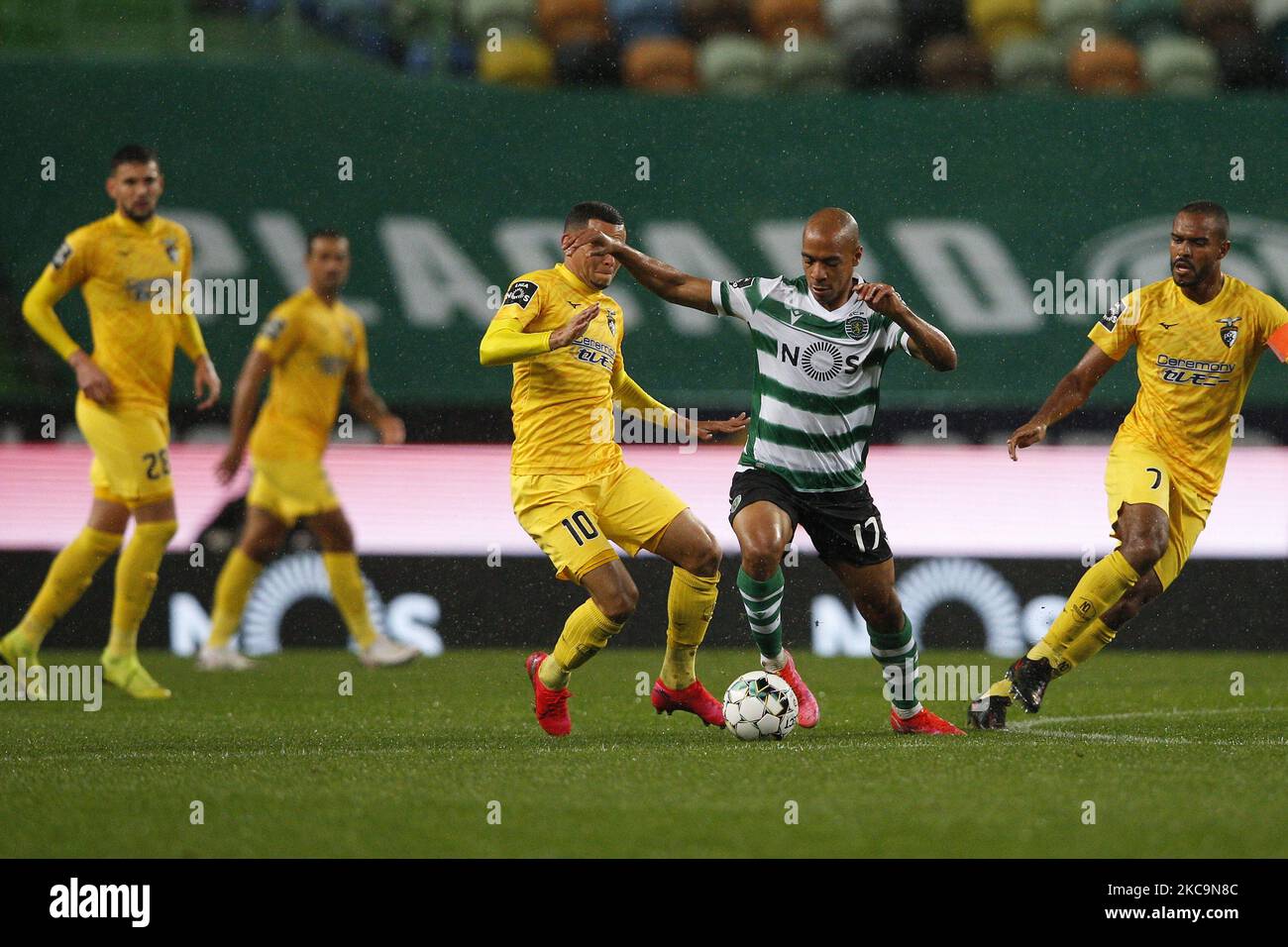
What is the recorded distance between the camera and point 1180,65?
12867 mm

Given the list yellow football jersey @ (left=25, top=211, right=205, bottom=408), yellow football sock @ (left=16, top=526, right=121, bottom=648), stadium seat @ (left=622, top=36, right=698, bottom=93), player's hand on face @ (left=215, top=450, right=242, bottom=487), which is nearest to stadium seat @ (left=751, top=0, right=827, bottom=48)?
stadium seat @ (left=622, top=36, right=698, bottom=93)

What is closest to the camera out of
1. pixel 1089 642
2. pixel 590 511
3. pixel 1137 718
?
pixel 590 511

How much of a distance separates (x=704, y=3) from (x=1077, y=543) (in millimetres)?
4919

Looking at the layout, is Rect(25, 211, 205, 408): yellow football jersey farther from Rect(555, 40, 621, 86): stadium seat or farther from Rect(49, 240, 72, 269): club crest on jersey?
Rect(555, 40, 621, 86): stadium seat

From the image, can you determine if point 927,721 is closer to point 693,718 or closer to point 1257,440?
point 693,718

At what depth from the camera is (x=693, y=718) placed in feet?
25.7

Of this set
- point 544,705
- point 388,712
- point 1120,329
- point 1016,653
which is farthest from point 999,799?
point 1016,653

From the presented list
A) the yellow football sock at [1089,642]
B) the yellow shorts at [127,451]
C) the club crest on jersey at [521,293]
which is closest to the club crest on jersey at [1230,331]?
the yellow football sock at [1089,642]

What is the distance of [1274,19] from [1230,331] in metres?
6.43

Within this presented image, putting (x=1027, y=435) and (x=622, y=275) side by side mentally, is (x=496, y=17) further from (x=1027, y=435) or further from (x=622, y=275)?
(x=1027, y=435)

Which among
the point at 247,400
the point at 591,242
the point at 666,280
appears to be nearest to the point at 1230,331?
the point at 666,280

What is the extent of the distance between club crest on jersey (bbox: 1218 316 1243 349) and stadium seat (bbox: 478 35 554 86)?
6583 millimetres

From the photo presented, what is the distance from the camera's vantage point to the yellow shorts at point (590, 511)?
7016mm

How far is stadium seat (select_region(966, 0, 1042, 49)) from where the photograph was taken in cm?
1312
